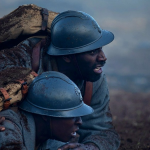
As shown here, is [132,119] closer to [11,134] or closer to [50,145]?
[50,145]

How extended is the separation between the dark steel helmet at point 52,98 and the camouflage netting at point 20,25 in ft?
3.05

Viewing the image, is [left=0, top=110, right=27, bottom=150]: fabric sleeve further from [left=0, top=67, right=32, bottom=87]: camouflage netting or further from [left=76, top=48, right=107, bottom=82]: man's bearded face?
[left=76, top=48, right=107, bottom=82]: man's bearded face

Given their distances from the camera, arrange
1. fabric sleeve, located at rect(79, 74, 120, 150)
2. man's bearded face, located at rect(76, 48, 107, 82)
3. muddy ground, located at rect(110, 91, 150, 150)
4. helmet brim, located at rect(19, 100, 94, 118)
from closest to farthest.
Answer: helmet brim, located at rect(19, 100, 94, 118) → man's bearded face, located at rect(76, 48, 107, 82) → fabric sleeve, located at rect(79, 74, 120, 150) → muddy ground, located at rect(110, 91, 150, 150)

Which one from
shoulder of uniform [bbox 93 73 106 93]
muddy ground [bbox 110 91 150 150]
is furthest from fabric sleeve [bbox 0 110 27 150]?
muddy ground [bbox 110 91 150 150]

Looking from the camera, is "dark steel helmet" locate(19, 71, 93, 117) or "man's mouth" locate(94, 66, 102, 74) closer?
"dark steel helmet" locate(19, 71, 93, 117)

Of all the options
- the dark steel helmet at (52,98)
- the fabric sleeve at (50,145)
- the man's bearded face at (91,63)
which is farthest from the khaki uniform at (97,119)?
the dark steel helmet at (52,98)

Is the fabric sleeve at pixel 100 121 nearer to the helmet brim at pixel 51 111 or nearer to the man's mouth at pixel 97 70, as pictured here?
the man's mouth at pixel 97 70

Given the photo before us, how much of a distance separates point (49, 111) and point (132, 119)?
4.72 meters

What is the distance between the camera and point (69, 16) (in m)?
4.72

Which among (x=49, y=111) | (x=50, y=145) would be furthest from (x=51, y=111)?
(x=50, y=145)

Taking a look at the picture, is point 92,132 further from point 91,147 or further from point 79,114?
point 79,114

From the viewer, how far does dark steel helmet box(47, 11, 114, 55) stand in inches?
184

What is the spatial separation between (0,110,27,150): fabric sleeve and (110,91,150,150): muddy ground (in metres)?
2.56

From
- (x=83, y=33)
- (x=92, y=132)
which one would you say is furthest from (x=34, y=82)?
(x=92, y=132)
